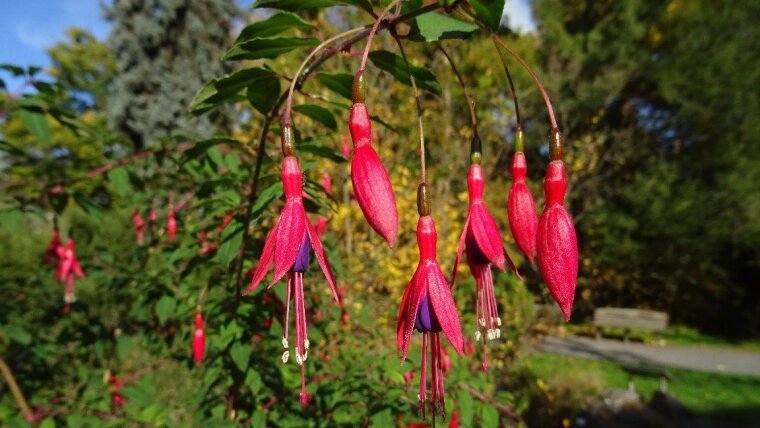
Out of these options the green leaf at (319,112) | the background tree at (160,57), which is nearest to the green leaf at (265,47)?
the green leaf at (319,112)

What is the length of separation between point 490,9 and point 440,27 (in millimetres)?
45

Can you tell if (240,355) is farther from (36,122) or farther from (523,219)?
(36,122)

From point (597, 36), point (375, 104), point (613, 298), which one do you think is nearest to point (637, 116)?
point (597, 36)

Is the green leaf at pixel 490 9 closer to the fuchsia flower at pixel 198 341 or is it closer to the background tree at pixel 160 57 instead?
the fuchsia flower at pixel 198 341

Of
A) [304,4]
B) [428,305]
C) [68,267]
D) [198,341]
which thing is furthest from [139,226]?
[428,305]

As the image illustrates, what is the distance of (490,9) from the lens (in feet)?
1.37

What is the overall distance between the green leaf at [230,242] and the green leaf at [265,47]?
27 cm

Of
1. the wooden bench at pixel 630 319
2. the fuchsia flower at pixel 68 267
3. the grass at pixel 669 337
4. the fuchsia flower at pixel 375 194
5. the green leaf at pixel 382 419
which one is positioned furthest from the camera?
the wooden bench at pixel 630 319

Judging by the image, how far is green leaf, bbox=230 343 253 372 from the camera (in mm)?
804

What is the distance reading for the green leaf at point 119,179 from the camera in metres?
1.16

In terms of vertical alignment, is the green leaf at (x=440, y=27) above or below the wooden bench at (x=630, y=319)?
above

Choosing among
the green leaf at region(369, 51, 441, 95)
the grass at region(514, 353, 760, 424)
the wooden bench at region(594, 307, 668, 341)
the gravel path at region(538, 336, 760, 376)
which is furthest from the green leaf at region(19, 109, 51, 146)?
the wooden bench at region(594, 307, 668, 341)

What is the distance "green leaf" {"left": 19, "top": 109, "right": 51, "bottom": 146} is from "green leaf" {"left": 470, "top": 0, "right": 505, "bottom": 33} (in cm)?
109

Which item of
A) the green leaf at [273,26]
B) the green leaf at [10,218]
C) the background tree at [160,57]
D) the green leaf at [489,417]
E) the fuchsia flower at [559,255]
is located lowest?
the green leaf at [489,417]
